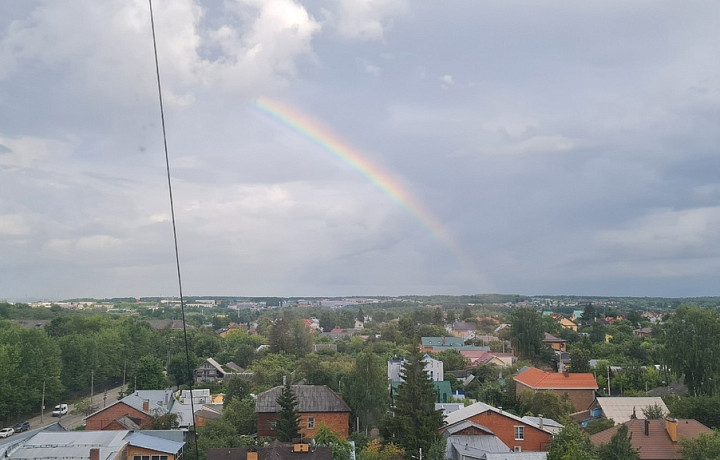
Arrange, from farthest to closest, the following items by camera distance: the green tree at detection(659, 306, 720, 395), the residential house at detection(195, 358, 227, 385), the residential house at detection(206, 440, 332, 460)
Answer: the residential house at detection(195, 358, 227, 385) → the green tree at detection(659, 306, 720, 395) → the residential house at detection(206, 440, 332, 460)

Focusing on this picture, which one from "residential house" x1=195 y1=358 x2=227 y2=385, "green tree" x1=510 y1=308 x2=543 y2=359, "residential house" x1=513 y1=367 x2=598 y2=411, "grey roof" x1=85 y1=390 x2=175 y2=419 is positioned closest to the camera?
"grey roof" x1=85 y1=390 x2=175 y2=419

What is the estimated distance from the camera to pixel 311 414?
3369cm

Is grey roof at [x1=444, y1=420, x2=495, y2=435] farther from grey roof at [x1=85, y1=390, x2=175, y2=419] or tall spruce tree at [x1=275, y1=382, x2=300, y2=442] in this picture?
grey roof at [x1=85, y1=390, x2=175, y2=419]

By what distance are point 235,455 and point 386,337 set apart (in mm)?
70011

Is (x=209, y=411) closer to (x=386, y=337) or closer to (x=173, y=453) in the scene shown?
(x=173, y=453)

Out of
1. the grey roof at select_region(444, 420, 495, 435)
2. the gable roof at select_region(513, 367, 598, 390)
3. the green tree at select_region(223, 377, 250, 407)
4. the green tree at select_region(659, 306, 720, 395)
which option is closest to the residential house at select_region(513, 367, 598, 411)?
the gable roof at select_region(513, 367, 598, 390)

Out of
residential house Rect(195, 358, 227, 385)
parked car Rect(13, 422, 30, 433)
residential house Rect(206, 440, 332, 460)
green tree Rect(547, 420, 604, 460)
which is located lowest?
residential house Rect(195, 358, 227, 385)

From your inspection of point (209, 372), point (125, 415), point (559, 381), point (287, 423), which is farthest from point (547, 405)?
point (209, 372)

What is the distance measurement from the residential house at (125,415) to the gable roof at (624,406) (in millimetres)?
26450

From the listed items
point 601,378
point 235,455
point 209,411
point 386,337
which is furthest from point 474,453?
point 386,337

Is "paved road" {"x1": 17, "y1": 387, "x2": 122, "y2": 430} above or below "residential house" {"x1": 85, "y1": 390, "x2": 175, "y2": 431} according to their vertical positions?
below

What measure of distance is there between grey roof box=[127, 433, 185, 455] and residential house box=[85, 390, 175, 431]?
6.28 metres

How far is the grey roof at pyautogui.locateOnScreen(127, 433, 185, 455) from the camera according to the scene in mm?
25328

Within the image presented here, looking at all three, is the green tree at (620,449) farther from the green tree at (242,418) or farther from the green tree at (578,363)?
the green tree at (578,363)
